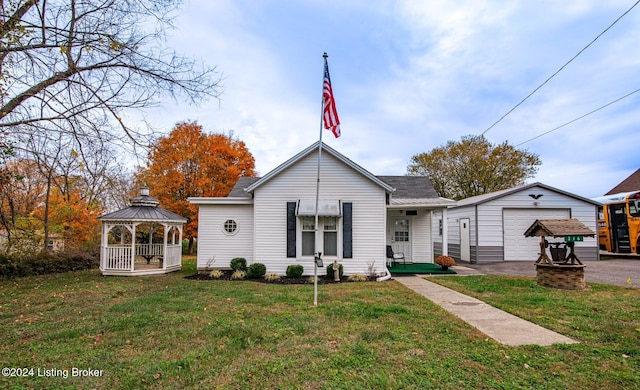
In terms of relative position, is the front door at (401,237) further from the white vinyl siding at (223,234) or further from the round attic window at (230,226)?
the round attic window at (230,226)

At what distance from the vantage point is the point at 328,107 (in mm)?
7262

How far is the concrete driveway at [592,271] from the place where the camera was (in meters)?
9.87

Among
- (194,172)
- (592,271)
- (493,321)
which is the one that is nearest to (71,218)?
(194,172)

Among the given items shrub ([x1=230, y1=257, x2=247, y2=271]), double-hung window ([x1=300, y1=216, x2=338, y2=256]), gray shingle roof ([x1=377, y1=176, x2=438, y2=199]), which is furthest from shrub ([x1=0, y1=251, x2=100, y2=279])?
gray shingle roof ([x1=377, y1=176, x2=438, y2=199])

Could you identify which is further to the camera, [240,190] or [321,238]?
[240,190]

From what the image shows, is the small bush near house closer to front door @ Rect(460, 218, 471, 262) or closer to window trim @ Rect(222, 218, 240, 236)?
window trim @ Rect(222, 218, 240, 236)

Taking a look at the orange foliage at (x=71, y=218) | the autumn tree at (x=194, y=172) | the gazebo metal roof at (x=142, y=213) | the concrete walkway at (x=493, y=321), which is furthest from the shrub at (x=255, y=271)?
the autumn tree at (x=194, y=172)

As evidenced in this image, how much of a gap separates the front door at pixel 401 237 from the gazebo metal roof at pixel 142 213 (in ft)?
29.0

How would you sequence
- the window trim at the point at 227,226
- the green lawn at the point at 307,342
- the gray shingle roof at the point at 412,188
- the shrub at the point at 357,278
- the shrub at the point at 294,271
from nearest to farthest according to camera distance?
1. the green lawn at the point at 307,342
2. the shrub at the point at 357,278
3. the shrub at the point at 294,271
4. the window trim at the point at 227,226
5. the gray shingle roof at the point at 412,188

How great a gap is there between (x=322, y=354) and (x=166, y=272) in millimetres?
10665

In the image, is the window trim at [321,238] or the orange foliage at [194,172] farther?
the orange foliage at [194,172]

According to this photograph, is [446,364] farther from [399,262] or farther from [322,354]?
[399,262]

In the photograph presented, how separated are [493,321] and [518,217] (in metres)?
11.1

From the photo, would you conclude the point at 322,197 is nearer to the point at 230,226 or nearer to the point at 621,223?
the point at 230,226
